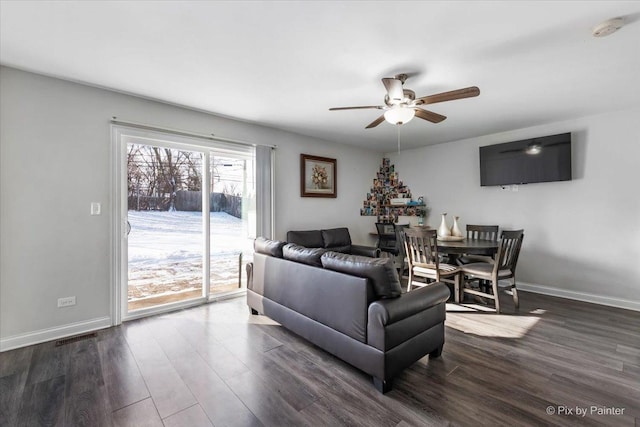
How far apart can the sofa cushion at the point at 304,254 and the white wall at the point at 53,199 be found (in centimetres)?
→ 196

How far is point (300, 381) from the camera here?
6.74 ft

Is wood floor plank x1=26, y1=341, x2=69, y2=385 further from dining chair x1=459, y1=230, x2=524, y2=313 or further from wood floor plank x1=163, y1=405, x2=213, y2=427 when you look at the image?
dining chair x1=459, y1=230, x2=524, y2=313

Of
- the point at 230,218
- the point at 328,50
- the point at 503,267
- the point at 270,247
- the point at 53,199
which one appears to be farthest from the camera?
the point at 230,218

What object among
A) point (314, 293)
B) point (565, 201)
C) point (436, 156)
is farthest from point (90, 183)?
point (565, 201)

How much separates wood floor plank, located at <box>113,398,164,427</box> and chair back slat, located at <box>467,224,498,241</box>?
449 cm

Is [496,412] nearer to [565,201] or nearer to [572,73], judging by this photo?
[572,73]

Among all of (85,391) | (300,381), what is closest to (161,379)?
(85,391)

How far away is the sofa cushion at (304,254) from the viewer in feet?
8.41

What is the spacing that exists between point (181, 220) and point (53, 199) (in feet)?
4.01

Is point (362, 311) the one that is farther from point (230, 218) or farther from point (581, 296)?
point (581, 296)

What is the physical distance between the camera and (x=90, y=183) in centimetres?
295

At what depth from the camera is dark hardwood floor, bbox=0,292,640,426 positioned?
1.72 metres

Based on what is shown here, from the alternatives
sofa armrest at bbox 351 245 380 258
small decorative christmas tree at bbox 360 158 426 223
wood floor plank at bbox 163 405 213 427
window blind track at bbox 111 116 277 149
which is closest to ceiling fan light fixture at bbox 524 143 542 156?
small decorative christmas tree at bbox 360 158 426 223

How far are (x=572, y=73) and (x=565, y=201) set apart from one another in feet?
7.07
